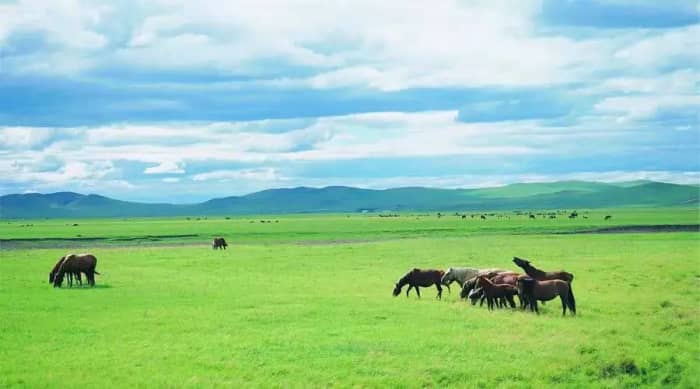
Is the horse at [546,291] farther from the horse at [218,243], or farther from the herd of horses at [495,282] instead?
the horse at [218,243]

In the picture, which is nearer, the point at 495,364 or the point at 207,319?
the point at 495,364

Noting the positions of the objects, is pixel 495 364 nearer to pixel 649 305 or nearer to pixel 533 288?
pixel 533 288

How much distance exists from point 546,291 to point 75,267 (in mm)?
20089

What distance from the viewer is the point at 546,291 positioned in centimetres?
2398

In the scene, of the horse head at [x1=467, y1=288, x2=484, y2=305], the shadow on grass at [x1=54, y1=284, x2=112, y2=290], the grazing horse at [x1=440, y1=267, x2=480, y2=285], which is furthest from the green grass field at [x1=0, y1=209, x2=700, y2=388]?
the grazing horse at [x1=440, y1=267, x2=480, y2=285]

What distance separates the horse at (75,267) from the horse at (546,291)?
60.7 ft

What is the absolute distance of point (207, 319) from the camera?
22297 mm

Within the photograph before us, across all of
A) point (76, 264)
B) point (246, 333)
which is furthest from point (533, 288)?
point (76, 264)

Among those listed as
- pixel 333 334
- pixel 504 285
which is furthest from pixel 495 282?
pixel 333 334

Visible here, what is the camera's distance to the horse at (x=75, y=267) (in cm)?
3231

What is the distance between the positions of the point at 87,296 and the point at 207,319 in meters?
8.21

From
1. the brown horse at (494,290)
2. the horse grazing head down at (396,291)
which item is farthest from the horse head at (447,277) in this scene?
the brown horse at (494,290)

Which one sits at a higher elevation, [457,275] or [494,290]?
[457,275]

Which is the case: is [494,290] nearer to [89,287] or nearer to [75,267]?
[89,287]
